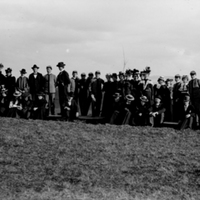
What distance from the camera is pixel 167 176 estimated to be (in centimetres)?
863

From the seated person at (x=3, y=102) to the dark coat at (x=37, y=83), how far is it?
927 millimetres

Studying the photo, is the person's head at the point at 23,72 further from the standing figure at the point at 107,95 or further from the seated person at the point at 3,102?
the standing figure at the point at 107,95

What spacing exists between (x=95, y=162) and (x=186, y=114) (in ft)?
13.7

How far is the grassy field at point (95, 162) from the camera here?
768 centimetres

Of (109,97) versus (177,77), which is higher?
(177,77)

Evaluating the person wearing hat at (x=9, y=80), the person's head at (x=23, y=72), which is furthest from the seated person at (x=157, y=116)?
the person wearing hat at (x=9, y=80)

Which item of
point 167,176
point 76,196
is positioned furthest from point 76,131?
point 76,196

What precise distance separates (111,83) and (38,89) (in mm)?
2522

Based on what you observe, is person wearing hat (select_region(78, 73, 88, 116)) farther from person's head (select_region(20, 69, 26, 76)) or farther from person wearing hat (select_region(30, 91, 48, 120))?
person's head (select_region(20, 69, 26, 76))

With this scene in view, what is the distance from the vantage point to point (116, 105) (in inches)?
542

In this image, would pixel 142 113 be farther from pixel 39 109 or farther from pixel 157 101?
pixel 39 109

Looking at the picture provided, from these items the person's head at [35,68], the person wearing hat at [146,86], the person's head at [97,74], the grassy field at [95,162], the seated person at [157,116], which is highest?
the person's head at [35,68]

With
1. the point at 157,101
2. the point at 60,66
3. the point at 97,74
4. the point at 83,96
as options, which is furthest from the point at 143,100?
the point at 60,66

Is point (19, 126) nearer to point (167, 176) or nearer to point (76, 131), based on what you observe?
point (76, 131)
